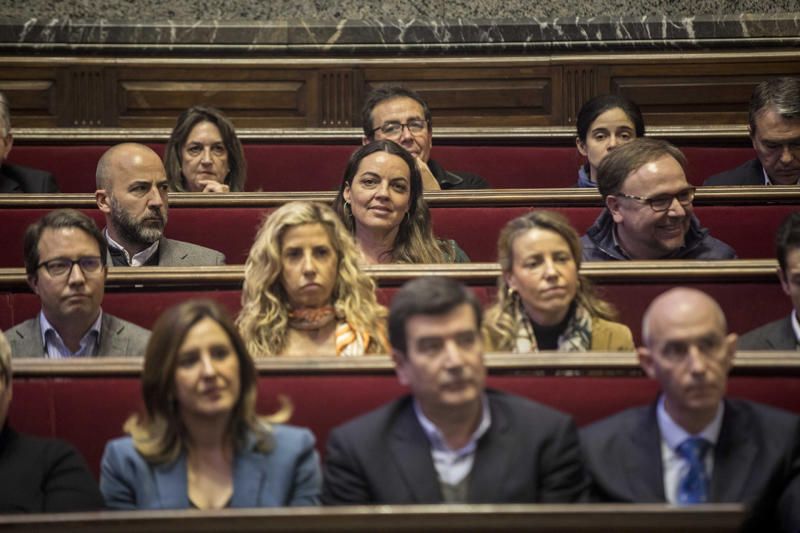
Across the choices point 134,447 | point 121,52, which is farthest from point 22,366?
point 121,52

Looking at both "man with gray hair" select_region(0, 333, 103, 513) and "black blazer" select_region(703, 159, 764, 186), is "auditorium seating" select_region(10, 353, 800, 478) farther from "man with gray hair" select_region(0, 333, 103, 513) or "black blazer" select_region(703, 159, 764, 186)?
"black blazer" select_region(703, 159, 764, 186)

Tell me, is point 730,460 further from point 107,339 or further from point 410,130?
point 410,130

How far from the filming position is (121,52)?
2205 mm

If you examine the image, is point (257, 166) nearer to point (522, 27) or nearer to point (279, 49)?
point (279, 49)

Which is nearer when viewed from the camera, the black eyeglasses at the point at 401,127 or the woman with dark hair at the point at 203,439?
the woman with dark hair at the point at 203,439

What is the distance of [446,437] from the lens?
1015 millimetres

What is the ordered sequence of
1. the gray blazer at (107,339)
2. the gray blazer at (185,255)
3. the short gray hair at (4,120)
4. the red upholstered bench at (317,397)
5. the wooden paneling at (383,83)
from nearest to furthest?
the red upholstered bench at (317,397)
the gray blazer at (107,339)
the gray blazer at (185,255)
the short gray hair at (4,120)
the wooden paneling at (383,83)

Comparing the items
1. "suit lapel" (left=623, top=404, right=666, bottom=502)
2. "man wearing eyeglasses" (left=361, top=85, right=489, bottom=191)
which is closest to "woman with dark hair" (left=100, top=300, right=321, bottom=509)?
"suit lapel" (left=623, top=404, right=666, bottom=502)

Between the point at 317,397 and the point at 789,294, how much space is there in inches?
17.2

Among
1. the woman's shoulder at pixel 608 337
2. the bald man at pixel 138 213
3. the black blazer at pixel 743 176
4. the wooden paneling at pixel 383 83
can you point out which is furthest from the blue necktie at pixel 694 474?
the wooden paneling at pixel 383 83

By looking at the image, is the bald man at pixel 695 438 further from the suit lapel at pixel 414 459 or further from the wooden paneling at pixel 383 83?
the wooden paneling at pixel 383 83

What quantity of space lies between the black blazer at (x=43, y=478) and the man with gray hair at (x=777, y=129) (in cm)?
97

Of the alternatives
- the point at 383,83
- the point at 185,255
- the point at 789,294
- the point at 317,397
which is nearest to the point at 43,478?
the point at 317,397

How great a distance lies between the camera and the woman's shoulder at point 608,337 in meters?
1.25
